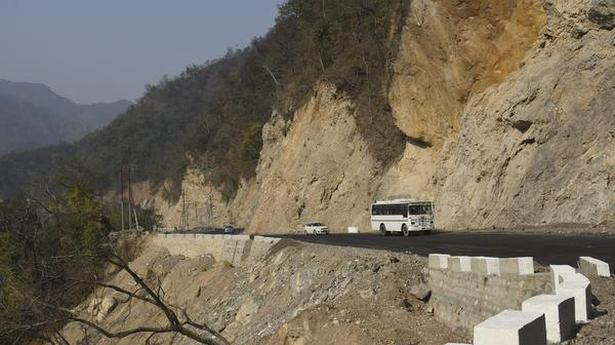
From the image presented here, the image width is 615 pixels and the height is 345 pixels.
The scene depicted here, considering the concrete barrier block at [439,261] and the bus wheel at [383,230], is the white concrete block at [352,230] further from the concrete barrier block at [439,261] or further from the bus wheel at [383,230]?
the concrete barrier block at [439,261]

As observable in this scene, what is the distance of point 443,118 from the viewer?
129 feet

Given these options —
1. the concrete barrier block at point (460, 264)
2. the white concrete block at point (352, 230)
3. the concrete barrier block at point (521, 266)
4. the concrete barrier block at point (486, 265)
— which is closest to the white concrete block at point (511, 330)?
the concrete barrier block at point (521, 266)

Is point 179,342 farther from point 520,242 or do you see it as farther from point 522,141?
point 522,141

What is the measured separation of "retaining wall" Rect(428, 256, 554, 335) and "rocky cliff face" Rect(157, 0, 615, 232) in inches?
Answer: 434

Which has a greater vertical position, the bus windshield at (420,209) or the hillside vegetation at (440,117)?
the hillside vegetation at (440,117)

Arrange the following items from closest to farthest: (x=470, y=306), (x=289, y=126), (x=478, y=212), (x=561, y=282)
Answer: (x=561, y=282), (x=470, y=306), (x=478, y=212), (x=289, y=126)

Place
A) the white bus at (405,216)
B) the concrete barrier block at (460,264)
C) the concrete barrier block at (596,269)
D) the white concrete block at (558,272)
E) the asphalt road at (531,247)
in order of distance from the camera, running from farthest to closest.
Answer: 1. the white bus at (405,216)
2. the asphalt road at (531,247)
3. the concrete barrier block at (460,264)
4. the concrete barrier block at (596,269)
5. the white concrete block at (558,272)

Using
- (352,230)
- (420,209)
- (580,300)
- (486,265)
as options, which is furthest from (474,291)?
(352,230)

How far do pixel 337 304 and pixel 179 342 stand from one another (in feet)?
38.2

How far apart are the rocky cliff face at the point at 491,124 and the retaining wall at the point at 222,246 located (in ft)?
31.1

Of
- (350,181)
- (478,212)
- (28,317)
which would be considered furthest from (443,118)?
(28,317)

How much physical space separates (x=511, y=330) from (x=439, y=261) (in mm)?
10655

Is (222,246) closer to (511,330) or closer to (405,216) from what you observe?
(405,216)

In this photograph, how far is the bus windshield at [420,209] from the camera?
114 ft
